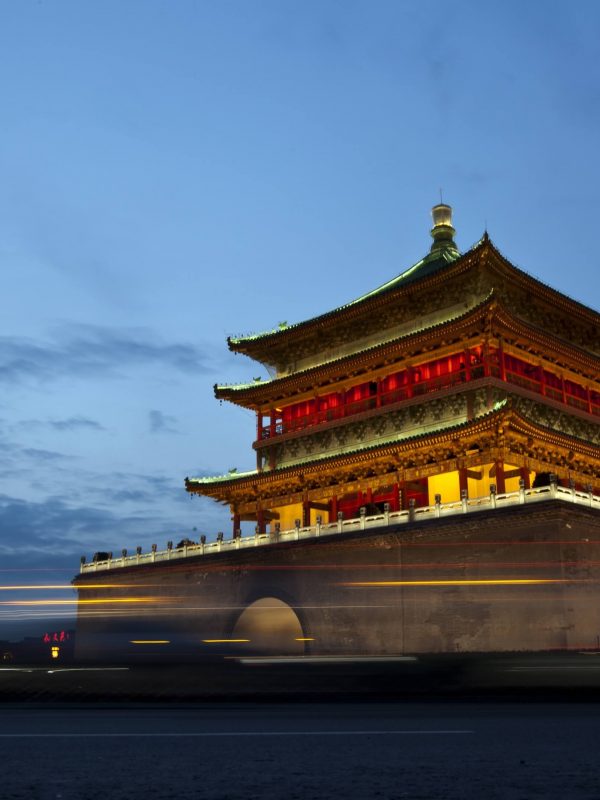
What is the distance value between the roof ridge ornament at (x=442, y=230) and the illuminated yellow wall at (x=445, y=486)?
37.3 ft

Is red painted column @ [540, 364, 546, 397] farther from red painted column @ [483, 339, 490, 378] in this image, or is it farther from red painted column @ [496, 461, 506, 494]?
red painted column @ [496, 461, 506, 494]

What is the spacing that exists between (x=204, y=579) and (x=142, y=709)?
25.5m

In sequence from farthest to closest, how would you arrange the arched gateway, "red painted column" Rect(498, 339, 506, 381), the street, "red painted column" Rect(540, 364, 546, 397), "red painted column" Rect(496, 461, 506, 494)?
the arched gateway
"red painted column" Rect(540, 364, 546, 397)
"red painted column" Rect(498, 339, 506, 381)
"red painted column" Rect(496, 461, 506, 494)
the street

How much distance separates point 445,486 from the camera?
103 feet

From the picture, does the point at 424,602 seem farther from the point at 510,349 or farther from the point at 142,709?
the point at 142,709

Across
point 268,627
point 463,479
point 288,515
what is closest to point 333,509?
point 288,515

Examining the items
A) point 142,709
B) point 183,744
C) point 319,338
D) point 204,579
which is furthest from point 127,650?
point 183,744

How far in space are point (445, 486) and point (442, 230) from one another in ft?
43.6

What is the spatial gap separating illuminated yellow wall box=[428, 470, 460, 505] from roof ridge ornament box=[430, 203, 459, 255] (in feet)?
37.3

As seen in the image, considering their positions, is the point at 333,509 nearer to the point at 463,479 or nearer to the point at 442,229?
the point at 463,479

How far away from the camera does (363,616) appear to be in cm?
2825

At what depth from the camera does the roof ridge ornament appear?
3816 cm

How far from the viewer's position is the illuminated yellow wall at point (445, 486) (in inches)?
1222

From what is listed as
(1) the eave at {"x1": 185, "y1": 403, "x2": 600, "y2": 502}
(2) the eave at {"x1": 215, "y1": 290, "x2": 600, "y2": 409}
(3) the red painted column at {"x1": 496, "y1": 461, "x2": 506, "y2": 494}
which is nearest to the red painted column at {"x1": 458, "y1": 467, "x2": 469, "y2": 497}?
(1) the eave at {"x1": 185, "y1": 403, "x2": 600, "y2": 502}
